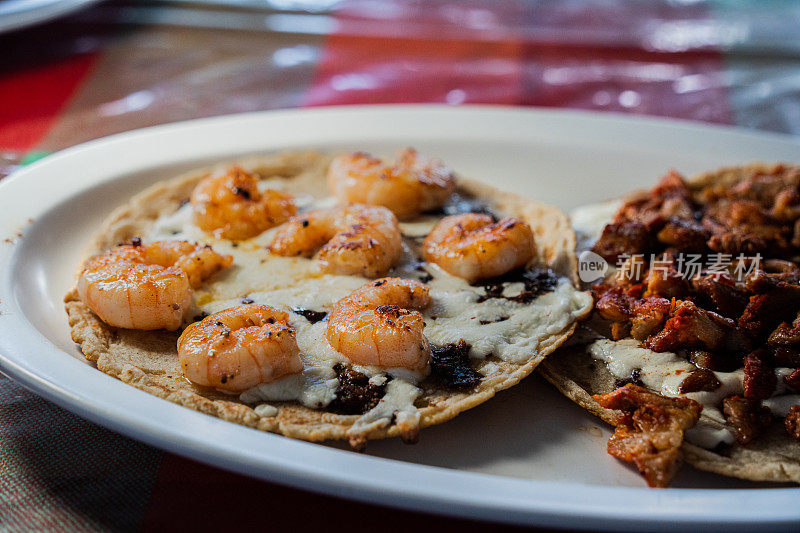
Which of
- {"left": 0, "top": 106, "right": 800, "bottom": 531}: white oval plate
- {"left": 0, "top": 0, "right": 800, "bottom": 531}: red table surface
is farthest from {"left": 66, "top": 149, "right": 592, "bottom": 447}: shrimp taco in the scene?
{"left": 0, "top": 0, "right": 800, "bottom": 531}: red table surface

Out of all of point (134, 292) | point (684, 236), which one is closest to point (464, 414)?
point (134, 292)

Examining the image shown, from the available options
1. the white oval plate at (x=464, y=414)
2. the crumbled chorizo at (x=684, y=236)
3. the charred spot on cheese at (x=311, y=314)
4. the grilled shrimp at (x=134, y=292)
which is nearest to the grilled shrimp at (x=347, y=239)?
the charred spot on cheese at (x=311, y=314)

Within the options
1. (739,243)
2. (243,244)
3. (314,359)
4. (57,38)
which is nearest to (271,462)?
(314,359)

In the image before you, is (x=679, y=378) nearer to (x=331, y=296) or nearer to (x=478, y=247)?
(x=478, y=247)

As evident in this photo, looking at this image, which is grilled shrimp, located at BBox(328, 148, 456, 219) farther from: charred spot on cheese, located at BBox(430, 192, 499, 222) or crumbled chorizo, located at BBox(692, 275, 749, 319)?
crumbled chorizo, located at BBox(692, 275, 749, 319)

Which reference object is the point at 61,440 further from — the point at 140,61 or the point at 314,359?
the point at 140,61

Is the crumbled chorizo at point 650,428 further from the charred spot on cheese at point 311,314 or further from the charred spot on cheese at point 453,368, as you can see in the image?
the charred spot on cheese at point 311,314

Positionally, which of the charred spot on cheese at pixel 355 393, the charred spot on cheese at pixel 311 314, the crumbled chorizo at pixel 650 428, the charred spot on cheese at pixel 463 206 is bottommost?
the crumbled chorizo at pixel 650 428
